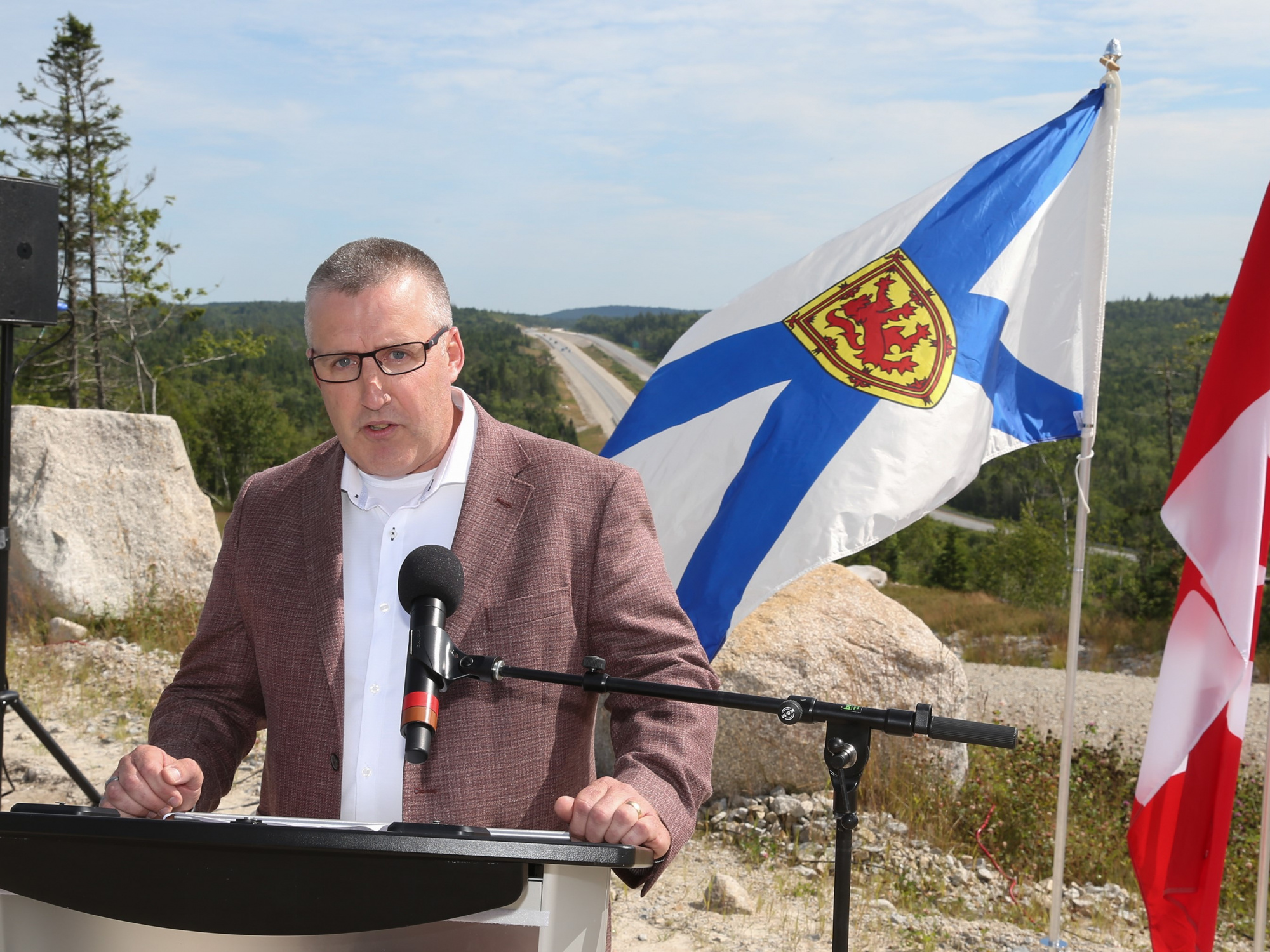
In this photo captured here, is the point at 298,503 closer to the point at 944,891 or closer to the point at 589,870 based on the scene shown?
the point at 589,870

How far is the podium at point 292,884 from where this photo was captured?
1.12m

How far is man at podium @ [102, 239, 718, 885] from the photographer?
200 cm

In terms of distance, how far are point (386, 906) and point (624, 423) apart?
335 cm

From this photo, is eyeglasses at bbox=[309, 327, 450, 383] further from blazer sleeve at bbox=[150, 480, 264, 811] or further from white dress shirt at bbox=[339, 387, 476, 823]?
blazer sleeve at bbox=[150, 480, 264, 811]

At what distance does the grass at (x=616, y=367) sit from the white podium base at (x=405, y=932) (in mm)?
95624

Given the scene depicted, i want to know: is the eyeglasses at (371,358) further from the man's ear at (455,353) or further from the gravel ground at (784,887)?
the gravel ground at (784,887)

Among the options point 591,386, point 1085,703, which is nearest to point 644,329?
point 591,386

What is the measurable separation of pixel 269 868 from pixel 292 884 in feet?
0.10

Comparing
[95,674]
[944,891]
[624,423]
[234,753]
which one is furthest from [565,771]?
[95,674]

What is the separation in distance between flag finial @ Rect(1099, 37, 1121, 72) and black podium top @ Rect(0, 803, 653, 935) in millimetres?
3714

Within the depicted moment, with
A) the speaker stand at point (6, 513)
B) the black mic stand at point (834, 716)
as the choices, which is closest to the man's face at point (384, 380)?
the black mic stand at point (834, 716)

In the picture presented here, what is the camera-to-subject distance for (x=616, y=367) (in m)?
121

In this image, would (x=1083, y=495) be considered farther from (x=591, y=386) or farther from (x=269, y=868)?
(x=591, y=386)

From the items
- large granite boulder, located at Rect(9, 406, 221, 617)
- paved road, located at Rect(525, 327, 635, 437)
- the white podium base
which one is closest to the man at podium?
the white podium base
